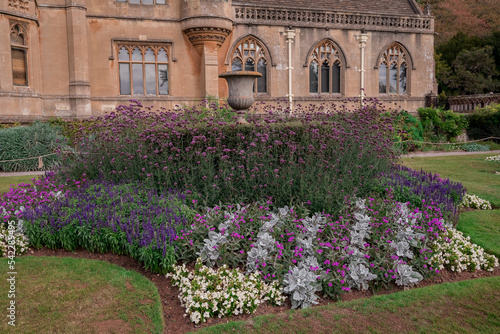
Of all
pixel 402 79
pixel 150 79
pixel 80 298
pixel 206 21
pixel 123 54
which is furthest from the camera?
pixel 402 79

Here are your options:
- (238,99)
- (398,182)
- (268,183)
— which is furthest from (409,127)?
(268,183)

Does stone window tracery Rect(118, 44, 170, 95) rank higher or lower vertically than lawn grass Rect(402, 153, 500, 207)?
higher

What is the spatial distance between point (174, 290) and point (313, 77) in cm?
1744

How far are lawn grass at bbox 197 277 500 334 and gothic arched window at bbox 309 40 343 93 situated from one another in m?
17.0

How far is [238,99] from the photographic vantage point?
9.07 meters

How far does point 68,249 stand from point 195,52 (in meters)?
14.3

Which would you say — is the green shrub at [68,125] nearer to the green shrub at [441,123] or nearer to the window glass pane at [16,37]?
the window glass pane at [16,37]

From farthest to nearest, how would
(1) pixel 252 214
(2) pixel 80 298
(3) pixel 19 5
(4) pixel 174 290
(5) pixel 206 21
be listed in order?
(5) pixel 206 21 < (3) pixel 19 5 < (1) pixel 252 214 < (4) pixel 174 290 < (2) pixel 80 298

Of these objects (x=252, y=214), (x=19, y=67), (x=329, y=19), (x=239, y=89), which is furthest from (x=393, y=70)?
(x=252, y=214)

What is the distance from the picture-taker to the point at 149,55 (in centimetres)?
1756

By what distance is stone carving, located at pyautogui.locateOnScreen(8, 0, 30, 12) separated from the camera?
14.2 metres

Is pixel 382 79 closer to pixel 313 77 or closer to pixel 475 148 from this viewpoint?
pixel 313 77

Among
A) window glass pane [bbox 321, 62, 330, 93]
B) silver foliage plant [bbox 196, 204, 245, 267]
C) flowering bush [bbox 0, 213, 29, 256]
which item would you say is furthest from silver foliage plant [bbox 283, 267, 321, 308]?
window glass pane [bbox 321, 62, 330, 93]

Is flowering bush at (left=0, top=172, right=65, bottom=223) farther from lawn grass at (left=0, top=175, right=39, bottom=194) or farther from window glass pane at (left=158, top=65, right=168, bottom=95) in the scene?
window glass pane at (left=158, top=65, right=168, bottom=95)
